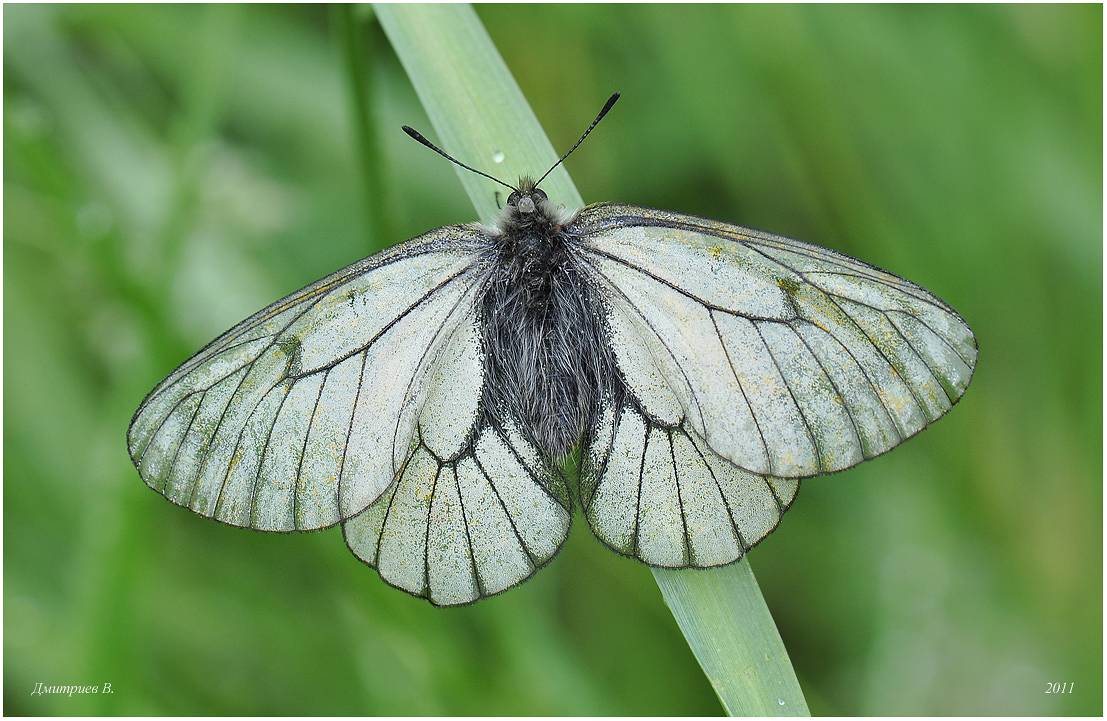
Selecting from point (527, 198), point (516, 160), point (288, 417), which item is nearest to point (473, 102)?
point (516, 160)

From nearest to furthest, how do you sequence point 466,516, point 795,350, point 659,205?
1. point 795,350
2. point 466,516
3. point 659,205

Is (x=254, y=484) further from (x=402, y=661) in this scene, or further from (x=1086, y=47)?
(x=1086, y=47)

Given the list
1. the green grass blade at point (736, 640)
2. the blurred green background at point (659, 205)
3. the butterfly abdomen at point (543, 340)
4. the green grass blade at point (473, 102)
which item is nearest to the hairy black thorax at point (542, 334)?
the butterfly abdomen at point (543, 340)

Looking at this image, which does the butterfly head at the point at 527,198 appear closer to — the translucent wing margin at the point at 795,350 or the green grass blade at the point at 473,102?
the green grass blade at the point at 473,102

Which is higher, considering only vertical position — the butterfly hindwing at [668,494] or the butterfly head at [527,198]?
the butterfly head at [527,198]

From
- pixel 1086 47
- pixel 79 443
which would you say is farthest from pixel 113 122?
pixel 1086 47

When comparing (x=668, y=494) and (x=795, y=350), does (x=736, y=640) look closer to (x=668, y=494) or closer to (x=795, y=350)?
(x=668, y=494)
